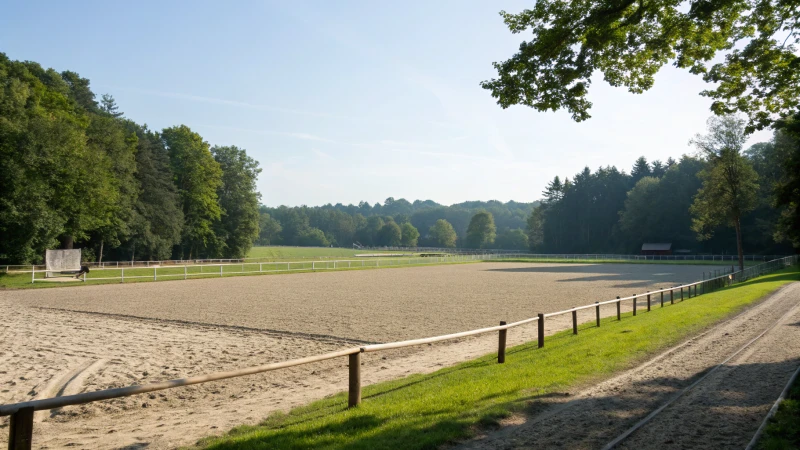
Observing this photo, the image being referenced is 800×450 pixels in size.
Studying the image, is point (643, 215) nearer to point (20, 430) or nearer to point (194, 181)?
point (194, 181)

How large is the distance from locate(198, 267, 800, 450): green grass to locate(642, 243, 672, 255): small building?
92.2m

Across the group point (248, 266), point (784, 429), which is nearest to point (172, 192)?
point (248, 266)

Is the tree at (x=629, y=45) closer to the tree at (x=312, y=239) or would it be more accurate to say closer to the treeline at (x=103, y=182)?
the treeline at (x=103, y=182)

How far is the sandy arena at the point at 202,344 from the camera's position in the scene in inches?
316

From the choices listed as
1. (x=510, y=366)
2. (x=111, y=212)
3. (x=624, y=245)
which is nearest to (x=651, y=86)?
(x=510, y=366)

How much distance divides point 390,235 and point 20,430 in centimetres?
18133

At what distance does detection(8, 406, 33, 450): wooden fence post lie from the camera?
4.39 meters

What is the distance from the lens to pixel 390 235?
186 meters

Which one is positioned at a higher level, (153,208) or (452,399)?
(153,208)

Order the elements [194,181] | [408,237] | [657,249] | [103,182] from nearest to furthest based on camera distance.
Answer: [103,182], [194,181], [657,249], [408,237]

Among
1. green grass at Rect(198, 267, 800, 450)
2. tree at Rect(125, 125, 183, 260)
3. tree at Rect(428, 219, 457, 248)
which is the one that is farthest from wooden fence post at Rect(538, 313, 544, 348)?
tree at Rect(428, 219, 457, 248)

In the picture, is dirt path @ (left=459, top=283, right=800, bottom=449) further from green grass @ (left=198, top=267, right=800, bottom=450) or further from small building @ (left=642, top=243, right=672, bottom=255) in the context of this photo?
small building @ (left=642, top=243, right=672, bottom=255)

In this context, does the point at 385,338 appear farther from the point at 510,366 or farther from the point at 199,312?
the point at 199,312

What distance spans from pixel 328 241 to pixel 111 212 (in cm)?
13828
